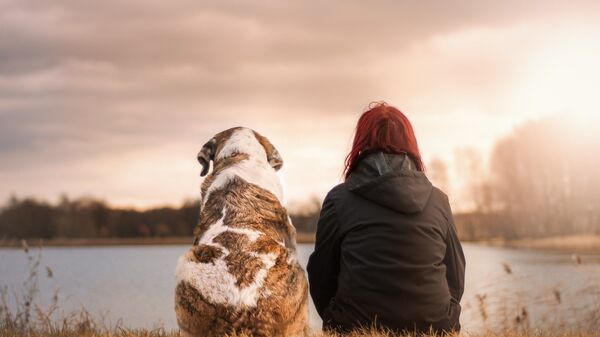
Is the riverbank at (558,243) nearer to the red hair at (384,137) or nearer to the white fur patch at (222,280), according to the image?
the red hair at (384,137)

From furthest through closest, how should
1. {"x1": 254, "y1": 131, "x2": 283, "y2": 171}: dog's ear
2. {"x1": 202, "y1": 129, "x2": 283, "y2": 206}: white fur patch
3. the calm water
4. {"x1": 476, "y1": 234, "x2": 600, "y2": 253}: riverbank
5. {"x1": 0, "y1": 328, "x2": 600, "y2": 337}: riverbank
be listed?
{"x1": 476, "y1": 234, "x2": 600, "y2": 253}: riverbank
the calm water
{"x1": 254, "y1": 131, "x2": 283, "y2": 171}: dog's ear
{"x1": 202, "y1": 129, "x2": 283, "y2": 206}: white fur patch
{"x1": 0, "y1": 328, "x2": 600, "y2": 337}: riverbank

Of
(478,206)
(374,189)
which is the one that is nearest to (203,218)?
(374,189)

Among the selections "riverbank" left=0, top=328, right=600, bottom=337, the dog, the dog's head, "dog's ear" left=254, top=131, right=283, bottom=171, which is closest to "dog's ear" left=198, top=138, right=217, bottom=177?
the dog's head

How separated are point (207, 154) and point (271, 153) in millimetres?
659

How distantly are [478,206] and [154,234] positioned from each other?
2139cm

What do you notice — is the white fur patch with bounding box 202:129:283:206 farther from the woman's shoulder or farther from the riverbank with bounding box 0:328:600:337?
the riverbank with bounding box 0:328:600:337

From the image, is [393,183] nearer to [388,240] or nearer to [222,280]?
[388,240]

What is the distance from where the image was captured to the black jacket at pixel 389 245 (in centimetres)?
530

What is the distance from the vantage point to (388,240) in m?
5.30

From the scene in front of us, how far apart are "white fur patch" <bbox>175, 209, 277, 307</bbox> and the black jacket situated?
0.69 m

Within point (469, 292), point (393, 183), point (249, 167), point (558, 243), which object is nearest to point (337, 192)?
point (393, 183)

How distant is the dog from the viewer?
Answer: 16.5ft

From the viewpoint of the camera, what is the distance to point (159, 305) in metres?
17.6

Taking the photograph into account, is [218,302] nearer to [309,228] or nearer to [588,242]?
[309,228]
